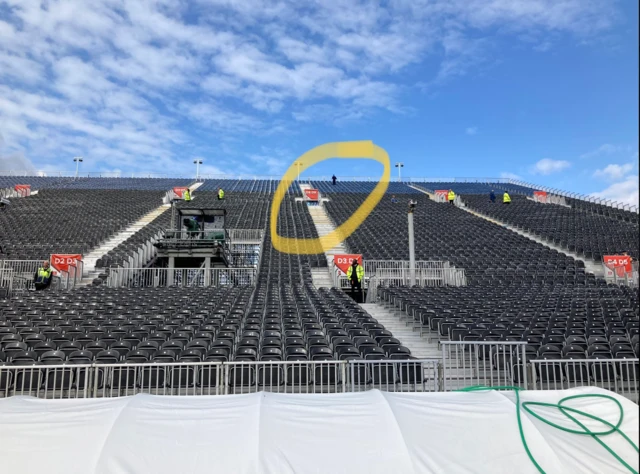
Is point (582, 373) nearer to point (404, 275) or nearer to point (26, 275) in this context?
point (404, 275)

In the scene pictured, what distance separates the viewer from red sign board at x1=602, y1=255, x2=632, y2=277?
21250 millimetres

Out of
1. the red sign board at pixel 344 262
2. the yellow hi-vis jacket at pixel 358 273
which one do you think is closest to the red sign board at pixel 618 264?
the red sign board at pixel 344 262

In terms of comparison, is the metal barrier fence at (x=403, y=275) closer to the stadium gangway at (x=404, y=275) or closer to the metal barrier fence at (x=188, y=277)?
the stadium gangway at (x=404, y=275)

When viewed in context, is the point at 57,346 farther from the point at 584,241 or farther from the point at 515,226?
the point at 515,226

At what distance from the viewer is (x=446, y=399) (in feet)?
16.0

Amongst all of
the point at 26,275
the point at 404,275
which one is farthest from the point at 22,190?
the point at 404,275

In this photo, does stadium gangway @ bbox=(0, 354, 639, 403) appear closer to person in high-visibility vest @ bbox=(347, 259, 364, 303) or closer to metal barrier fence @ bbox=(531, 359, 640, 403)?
metal barrier fence @ bbox=(531, 359, 640, 403)

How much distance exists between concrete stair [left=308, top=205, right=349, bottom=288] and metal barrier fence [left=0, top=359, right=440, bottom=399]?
12.9 meters

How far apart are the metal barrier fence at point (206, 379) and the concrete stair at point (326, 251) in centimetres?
1293

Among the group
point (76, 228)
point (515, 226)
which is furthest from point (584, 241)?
point (76, 228)

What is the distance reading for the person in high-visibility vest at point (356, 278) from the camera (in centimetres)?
1844

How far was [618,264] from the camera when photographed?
2134cm

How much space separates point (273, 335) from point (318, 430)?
5.54 metres

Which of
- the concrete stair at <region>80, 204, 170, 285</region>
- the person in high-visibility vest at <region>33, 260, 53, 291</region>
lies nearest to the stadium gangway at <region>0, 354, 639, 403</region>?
the person in high-visibility vest at <region>33, 260, 53, 291</region>
